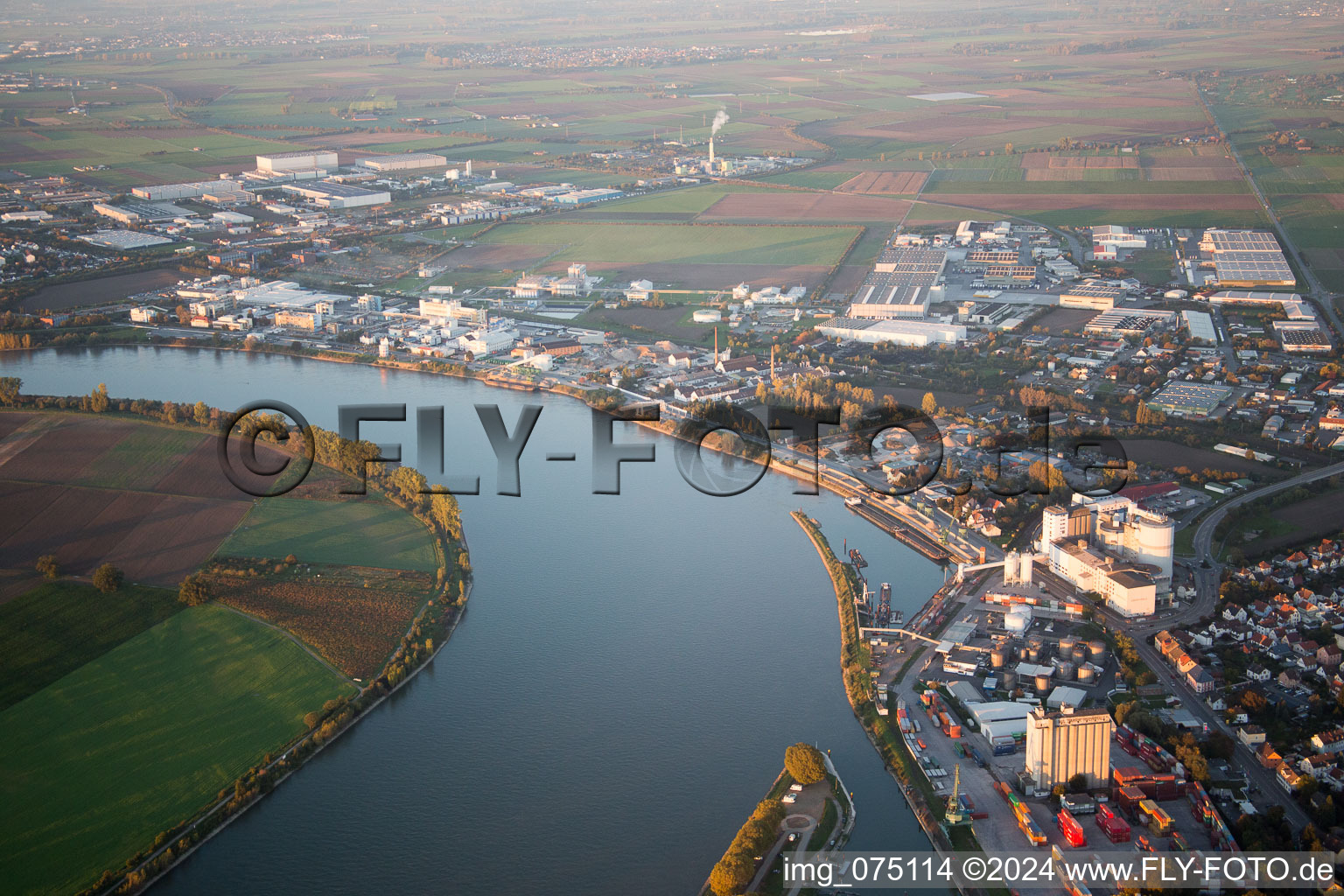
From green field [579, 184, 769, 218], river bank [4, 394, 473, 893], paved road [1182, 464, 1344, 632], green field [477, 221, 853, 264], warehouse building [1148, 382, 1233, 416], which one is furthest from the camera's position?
green field [579, 184, 769, 218]

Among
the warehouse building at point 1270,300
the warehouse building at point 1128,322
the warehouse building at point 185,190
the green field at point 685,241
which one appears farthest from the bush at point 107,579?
the warehouse building at point 185,190

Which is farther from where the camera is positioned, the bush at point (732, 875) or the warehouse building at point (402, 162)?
the warehouse building at point (402, 162)

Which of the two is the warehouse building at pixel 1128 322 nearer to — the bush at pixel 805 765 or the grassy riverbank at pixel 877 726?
the grassy riverbank at pixel 877 726

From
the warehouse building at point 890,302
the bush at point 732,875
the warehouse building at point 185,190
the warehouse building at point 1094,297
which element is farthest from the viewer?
the warehouse building at point 185,190

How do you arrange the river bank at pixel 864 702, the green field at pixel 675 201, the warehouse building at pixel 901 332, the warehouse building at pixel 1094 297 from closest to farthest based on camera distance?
the river bank at pixel 864 702, the warehouse building at pixel 901 332, the warehouse building at pixel 1094 297, the green field at pixel 675 201

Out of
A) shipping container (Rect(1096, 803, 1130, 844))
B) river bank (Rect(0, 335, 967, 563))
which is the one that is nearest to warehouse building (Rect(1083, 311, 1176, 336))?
river bank (Rect(0, 335, 967, 563))

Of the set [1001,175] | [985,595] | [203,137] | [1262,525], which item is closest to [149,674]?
[985,595]

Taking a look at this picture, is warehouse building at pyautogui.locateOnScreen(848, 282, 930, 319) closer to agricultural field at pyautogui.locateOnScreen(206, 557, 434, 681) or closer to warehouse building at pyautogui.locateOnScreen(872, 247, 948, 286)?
warehouse building at pyautogui.locateOnScreen(872, 247, 948, 286)
